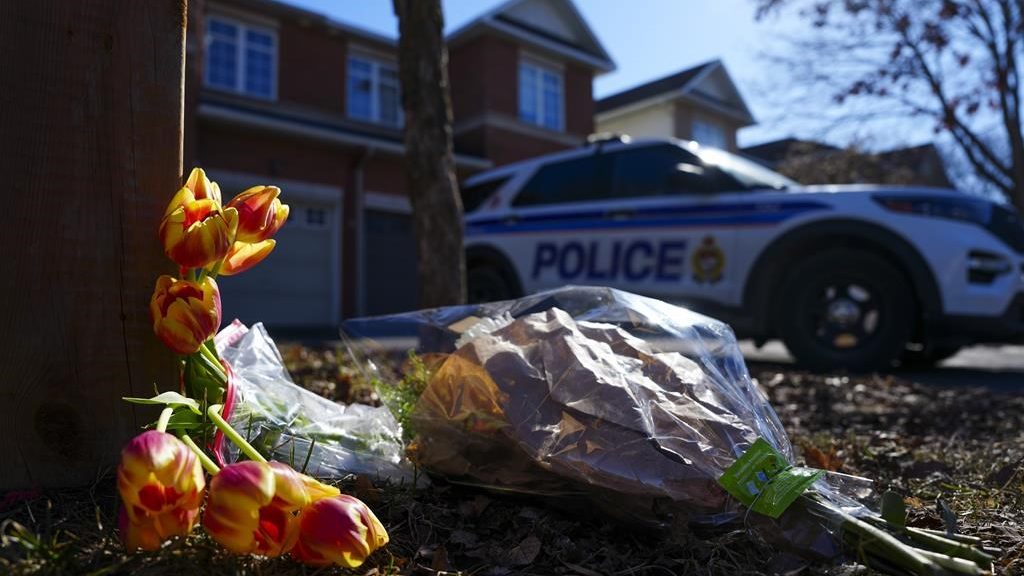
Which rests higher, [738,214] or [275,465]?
[738,214]

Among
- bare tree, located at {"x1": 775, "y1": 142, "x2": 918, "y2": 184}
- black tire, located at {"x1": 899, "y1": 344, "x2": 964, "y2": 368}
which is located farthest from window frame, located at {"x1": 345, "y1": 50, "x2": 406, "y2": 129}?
black tire, located at {"x1": 899, "y1": 344, "x2": 964, "y2": 368}

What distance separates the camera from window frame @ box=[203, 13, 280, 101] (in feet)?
43.9

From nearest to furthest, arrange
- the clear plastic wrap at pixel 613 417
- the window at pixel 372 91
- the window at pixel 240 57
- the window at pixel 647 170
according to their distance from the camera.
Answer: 1. the clear plastic wrap at pixel 613 417
2. the window at pixel 647 170
3. the window at pixel 240 57
4. the window at pixel 372 91

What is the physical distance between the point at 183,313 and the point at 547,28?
18.0 metres

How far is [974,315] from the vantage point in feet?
16.5

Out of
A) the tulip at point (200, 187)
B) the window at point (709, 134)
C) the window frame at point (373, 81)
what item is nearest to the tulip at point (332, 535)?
the tulip at point (200, 187)

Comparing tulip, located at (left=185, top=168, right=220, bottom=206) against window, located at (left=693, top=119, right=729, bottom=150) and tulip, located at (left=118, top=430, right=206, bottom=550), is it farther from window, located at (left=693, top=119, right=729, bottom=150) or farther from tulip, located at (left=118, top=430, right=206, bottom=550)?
window, located at (left=693, top=119, right=729, bottom=150)

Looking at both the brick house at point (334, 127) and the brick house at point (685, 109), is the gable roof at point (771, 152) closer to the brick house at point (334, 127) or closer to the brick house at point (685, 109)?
the brick house at point (685, 109)

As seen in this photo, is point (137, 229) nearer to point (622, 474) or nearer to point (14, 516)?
point (14, 516)

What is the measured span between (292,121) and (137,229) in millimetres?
12121

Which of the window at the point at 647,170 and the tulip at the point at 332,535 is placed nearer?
the tulip at the point at 332,535

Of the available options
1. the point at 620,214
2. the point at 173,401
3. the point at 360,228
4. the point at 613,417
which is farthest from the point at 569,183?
the point at 360,228

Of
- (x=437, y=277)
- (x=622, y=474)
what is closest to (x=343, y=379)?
(x=437, y=277)

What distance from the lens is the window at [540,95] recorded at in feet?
54.3
